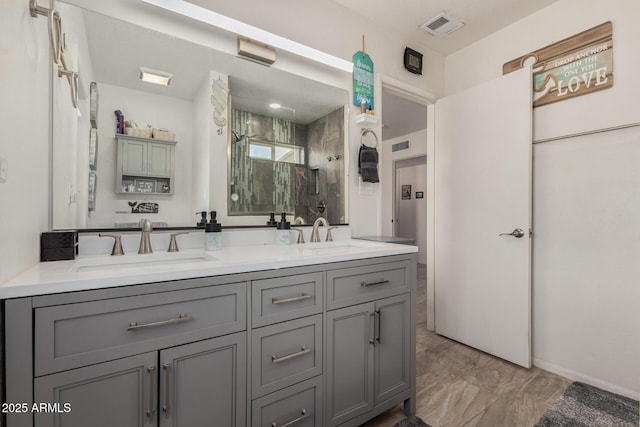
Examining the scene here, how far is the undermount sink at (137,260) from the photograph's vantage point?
1.12m

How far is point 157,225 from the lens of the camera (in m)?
1.37

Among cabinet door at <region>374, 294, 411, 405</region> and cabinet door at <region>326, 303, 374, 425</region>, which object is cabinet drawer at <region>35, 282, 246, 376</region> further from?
cabinet door at <region>374, 294, 411, 405</region>

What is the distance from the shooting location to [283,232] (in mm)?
1680

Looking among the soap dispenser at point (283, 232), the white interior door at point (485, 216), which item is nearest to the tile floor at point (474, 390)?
the white interior door at point (485, 216)

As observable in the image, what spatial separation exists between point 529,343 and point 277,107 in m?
2.39

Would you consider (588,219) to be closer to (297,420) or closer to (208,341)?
(297,420)

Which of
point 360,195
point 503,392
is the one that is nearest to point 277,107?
point 360,195

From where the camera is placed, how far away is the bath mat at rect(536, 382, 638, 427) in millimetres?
1513

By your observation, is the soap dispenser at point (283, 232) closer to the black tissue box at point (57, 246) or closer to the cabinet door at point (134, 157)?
the cabinet door at point (134, 157)

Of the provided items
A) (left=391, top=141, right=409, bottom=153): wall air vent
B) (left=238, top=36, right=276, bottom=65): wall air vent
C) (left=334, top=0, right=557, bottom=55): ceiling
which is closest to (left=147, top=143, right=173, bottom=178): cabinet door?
(left=238, top=36, right=276, bottom=65): wall air vent

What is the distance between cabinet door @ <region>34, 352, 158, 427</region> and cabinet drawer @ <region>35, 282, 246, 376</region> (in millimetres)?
29

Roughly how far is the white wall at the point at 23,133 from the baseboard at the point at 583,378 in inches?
115

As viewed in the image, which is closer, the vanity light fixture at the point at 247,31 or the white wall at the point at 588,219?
the vanity light fixture at the point at 247,31

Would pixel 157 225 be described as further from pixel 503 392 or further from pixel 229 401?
pixel 503 392
